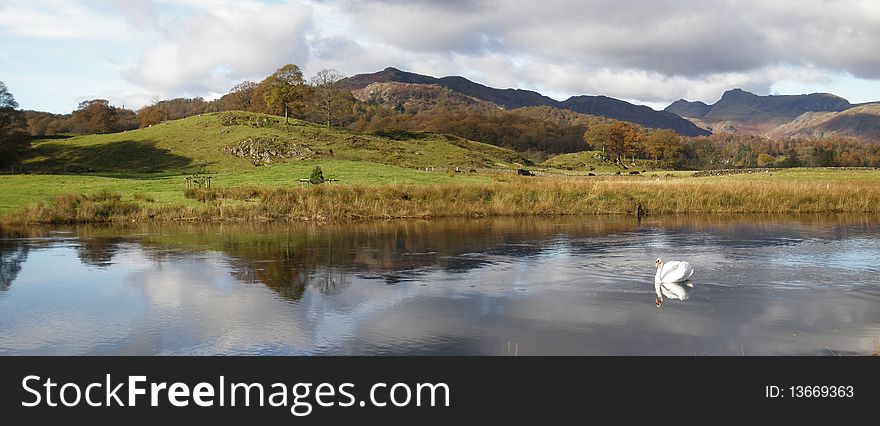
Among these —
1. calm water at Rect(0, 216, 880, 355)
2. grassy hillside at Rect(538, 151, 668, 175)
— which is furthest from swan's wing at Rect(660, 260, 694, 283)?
grassy hillside at Rect(538, 151, 668, 175)

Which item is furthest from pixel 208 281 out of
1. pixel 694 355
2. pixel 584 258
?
pixel 694 355

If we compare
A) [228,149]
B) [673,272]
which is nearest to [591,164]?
[228,149]

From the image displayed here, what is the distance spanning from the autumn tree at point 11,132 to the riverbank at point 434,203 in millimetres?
46137

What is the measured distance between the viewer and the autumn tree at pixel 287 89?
111 m

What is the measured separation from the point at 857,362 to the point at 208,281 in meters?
14.7

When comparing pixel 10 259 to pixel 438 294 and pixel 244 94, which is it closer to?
pixel 438 294

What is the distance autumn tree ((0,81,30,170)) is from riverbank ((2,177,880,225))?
46.1 m

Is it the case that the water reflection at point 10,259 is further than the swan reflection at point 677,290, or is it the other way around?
the water reflection at point 10,259

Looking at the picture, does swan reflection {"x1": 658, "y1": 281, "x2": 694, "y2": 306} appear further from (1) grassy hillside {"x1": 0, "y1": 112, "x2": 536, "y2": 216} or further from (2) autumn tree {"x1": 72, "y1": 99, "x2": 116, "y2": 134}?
(2) autumn tree {"x1": 72, "y1": 99, "x2": 116, "y2": 134}

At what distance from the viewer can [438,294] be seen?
1694 centimetres

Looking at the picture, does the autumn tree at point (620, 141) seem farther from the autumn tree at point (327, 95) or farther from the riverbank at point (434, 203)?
the riverbank at point (434, 203)

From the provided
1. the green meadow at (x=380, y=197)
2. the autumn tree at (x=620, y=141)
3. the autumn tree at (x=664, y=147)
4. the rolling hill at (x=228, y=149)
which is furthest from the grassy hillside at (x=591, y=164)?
the green meadow at (x=380, y=197)

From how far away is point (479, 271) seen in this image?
2036cm

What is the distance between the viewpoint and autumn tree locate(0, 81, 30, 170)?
255ft
